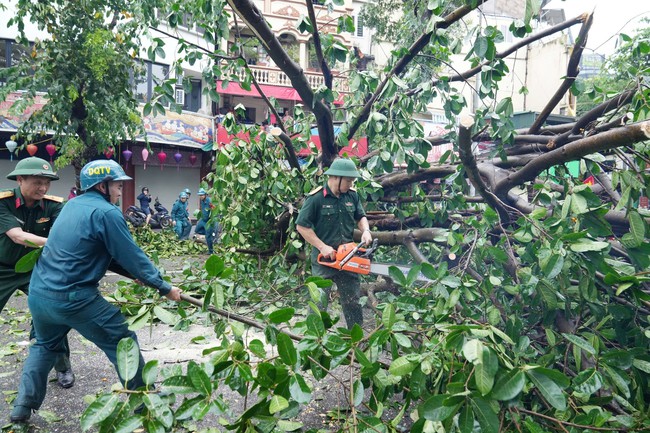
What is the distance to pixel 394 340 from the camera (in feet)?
7.46

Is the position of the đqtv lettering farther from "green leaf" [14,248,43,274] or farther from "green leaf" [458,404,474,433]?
"green leaf" [458,404,474,433]

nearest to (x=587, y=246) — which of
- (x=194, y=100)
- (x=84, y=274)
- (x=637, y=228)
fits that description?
(x=637, y=228)

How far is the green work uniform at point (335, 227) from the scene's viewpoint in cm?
390

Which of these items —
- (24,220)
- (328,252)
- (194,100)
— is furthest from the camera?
(194,100)

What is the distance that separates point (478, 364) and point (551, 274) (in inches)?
36.4

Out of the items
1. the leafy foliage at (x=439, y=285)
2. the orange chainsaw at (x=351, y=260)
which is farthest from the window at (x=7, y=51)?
the orange chainsaw at (x=351, y=260)

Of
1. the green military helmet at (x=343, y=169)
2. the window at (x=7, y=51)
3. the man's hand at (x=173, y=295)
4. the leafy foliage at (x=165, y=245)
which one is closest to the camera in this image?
the man's hand at (x=173, y=295)

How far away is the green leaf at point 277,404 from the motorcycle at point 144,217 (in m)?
12.4

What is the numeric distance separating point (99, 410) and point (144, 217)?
522 inches

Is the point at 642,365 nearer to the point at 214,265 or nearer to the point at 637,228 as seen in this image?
the point at 637,228

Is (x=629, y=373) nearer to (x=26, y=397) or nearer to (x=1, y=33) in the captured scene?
(x=26, y=397)

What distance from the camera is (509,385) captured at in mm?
1732

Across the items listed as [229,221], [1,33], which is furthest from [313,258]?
[1,33]

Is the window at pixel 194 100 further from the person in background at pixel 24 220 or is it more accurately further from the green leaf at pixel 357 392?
the green leaf at pixel 357 392
